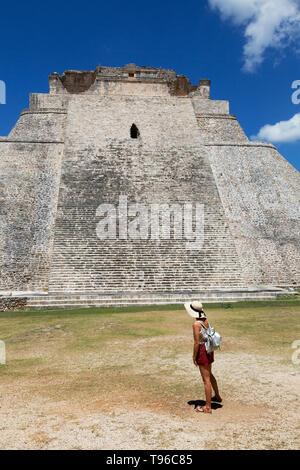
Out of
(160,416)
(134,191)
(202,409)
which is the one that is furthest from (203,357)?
(134,191)

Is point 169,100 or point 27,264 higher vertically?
point 169,100

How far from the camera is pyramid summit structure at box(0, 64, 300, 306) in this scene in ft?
39.4

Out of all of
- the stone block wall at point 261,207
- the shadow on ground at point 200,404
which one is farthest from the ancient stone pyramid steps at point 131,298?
the shadow on ground at point 200,404

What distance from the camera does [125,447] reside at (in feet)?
8.71

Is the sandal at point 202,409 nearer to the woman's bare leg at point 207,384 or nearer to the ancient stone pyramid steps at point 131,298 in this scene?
the woman's bare leg at point 207,384

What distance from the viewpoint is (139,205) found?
47.6 ft

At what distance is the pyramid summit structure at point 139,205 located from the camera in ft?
39.4

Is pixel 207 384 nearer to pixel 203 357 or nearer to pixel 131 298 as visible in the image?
pixel 203 357

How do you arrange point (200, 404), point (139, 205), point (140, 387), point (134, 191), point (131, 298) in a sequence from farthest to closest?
point (134, 191) < point (139, 205) < point (131, 298) < point (140, 387) < point (200, 404)

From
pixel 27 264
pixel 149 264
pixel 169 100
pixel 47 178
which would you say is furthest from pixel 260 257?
pixel 169 100

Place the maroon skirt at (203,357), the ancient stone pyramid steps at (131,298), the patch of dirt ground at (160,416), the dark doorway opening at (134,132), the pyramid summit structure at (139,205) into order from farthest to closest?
the dark doorway opening at (134,132)
the pyramid summit structure at (139,205)
the ancient stone pyramid steps at (131,298)
the maroon skirt at (203,357)
the patch of dirt ground at (160,416)

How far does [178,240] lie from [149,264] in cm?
164
